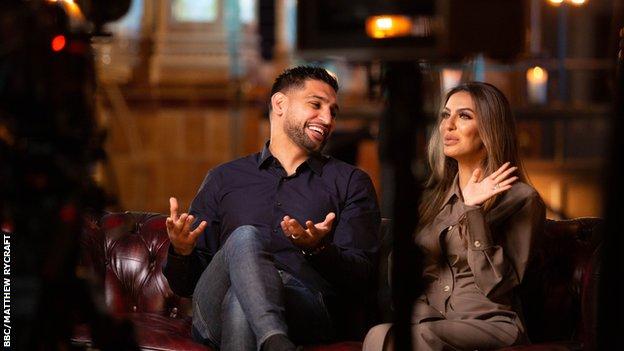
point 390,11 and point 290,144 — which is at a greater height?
point 390,11

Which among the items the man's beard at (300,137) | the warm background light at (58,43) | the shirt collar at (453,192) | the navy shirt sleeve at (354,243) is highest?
the warm background light at (58,43)

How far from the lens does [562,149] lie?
9.66 meters

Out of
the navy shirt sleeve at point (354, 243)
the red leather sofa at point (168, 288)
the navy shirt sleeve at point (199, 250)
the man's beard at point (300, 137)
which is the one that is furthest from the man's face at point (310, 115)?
the red leather sofa at point (168, 288)

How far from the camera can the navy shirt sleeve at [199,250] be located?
277cm

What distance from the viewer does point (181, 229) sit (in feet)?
8.52

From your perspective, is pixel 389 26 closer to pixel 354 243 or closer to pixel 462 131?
pixel 462 131

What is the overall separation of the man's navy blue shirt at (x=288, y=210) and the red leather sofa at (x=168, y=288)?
0.19 m

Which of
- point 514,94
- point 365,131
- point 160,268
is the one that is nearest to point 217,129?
point 365,131

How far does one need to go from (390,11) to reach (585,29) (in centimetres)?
1099

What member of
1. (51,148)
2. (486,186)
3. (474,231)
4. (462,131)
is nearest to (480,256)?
(474,231)

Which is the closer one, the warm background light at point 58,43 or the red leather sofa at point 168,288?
the warm background light at point 58,43

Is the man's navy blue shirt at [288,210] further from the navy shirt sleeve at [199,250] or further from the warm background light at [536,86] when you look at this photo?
the warm background light at [536,86]

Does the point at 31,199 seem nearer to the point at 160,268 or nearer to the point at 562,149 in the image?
the point at 160,268

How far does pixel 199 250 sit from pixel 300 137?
0.46 meters
